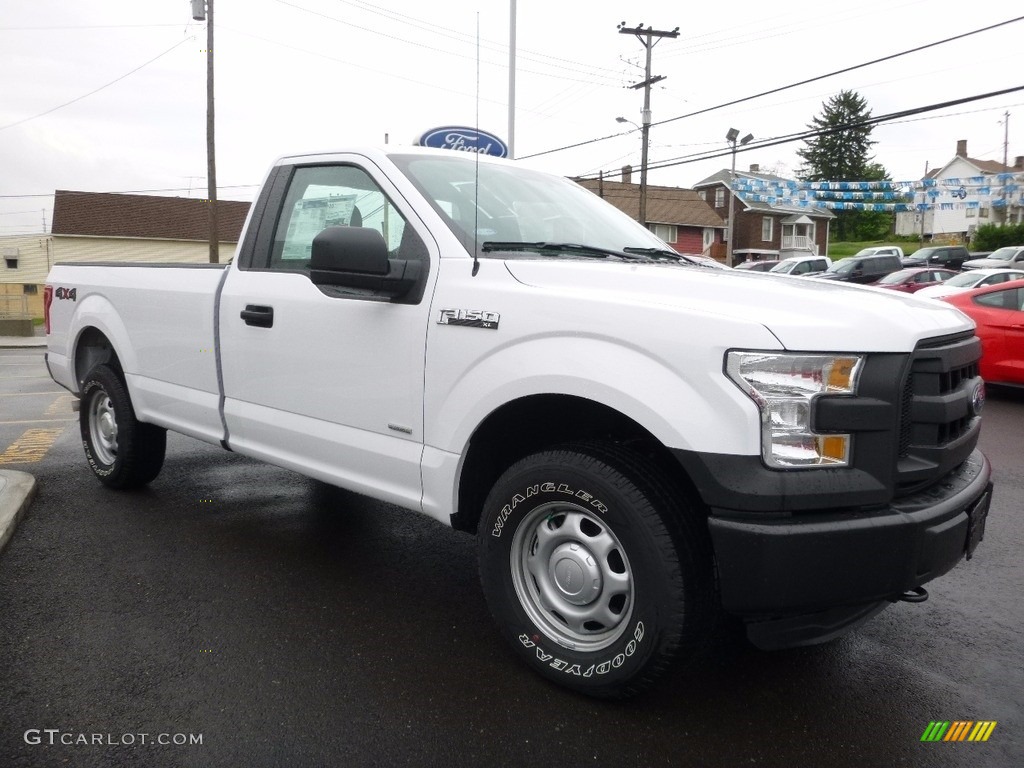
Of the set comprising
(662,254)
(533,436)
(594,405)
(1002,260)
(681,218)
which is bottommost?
(533,436)

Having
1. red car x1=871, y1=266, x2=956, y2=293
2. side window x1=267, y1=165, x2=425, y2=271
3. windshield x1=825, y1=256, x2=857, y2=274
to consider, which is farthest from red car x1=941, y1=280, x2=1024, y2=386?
windshield x1=825, y1=256, x2=857, y2=274

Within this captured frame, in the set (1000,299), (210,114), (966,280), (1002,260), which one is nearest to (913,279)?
(966,280)

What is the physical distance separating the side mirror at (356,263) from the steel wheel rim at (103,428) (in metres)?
2.81

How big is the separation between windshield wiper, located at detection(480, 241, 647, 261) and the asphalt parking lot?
157cm

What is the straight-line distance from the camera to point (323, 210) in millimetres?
4105

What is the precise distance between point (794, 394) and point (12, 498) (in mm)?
4641

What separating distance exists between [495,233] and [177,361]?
2.18 meters

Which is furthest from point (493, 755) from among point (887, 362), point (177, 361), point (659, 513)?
point (177, 361)

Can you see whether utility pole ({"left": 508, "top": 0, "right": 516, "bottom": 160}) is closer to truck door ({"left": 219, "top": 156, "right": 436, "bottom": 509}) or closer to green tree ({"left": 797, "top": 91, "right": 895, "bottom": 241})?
truck door ({"left": 219, "top": 156, "right": 436, "bottom": 509})

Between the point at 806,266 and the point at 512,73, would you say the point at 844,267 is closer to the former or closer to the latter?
the point at 806,266

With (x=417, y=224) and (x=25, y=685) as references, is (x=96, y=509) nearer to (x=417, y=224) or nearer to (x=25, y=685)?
(x=25, y=685)

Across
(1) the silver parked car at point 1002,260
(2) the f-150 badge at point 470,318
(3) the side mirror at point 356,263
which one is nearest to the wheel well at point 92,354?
(3) the side mirror at point 356,263

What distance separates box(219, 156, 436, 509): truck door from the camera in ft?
11.2

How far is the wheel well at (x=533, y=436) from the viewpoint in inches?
114
